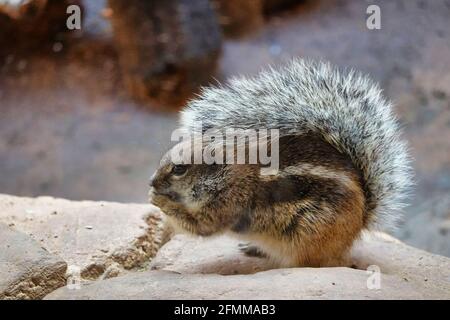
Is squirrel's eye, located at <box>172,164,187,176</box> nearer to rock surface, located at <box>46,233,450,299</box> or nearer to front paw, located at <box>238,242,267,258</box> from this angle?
rock surface, located at <box>46,233,450,299</box>

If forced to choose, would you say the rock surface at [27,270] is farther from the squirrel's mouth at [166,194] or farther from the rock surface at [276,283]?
the squirrel's mouth at [166,194]

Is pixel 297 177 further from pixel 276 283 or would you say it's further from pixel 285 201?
pixel 276 283

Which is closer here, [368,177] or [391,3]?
[368,177]

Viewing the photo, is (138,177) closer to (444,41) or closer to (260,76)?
(444,41)

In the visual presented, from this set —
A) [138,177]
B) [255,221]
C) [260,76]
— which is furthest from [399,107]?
[255,221]

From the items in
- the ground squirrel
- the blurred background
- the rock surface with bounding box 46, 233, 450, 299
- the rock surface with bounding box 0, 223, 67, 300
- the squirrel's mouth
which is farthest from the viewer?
the blurred background

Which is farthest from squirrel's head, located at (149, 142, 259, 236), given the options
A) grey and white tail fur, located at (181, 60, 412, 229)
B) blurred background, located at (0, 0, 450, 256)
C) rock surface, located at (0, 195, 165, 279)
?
blurred background, located at (0, 0, 450, 256)
